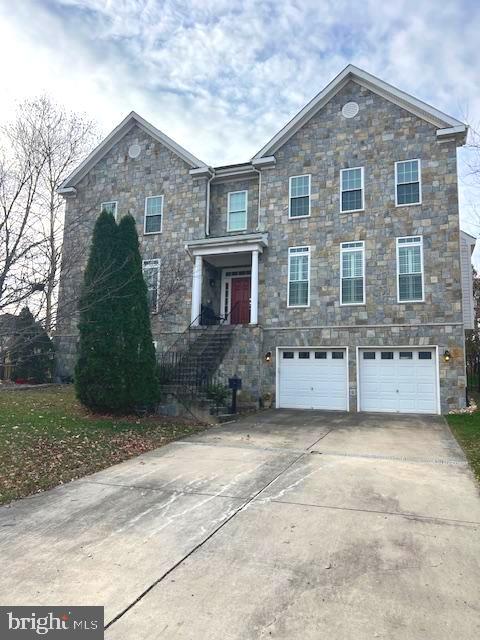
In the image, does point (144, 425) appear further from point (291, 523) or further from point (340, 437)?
point (291, 523)

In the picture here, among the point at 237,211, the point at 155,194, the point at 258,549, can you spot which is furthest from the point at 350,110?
the point at 258,549

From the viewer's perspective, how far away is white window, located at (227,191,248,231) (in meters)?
16.6

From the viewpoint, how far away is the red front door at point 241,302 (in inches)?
667

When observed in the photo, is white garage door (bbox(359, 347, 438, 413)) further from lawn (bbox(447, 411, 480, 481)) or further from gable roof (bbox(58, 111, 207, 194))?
gable roof (bbox(58, 111, 207, 194))

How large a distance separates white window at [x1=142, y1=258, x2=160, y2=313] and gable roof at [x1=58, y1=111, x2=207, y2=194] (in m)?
4.36

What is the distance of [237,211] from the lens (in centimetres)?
1677

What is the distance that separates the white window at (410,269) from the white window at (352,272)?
113 centimetres

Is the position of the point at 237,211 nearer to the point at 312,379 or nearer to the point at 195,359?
the point at 195,359

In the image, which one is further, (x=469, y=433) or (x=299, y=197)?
(x=299, y=197)

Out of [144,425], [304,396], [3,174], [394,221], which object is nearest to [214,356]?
[304,396]

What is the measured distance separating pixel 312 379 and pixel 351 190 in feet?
21.4

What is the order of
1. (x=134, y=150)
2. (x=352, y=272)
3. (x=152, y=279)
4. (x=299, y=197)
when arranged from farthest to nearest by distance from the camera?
1. (x=134, y=150)
2. (x=152, y=279)
3. (x=299, y=197)
4. (x=352, y=272)

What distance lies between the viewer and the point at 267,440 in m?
8.91

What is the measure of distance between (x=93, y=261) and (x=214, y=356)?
5056 mm
